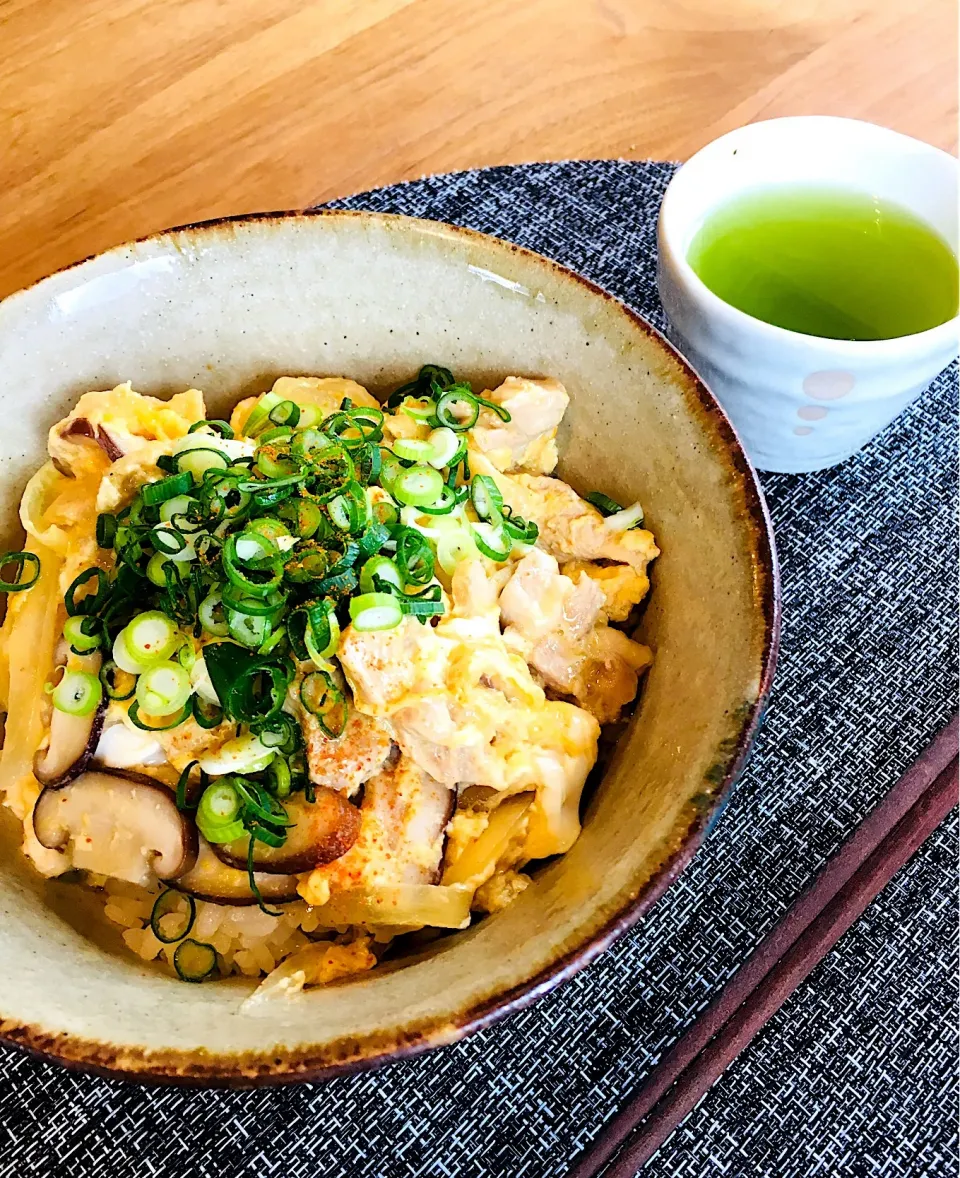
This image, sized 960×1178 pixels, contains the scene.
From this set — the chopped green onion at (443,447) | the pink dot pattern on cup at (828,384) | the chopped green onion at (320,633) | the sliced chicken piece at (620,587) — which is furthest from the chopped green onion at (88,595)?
the pink dot pattern on cup at (828,384)

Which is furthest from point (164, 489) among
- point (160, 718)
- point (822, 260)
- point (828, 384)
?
point (822, 260)

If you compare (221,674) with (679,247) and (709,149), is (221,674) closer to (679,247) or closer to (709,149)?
(679,247)

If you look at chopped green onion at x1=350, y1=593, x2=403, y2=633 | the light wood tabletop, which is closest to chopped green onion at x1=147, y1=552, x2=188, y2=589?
chopped green onion at x1=350, y1=593, x2=403, y2=633

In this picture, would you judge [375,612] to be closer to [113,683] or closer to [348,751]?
[348,751]

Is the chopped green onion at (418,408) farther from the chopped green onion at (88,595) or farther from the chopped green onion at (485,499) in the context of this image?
the chopped green onion at (88,595)

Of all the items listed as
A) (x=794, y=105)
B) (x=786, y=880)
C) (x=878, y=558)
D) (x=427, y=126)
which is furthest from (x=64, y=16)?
(x=786, y=880)
